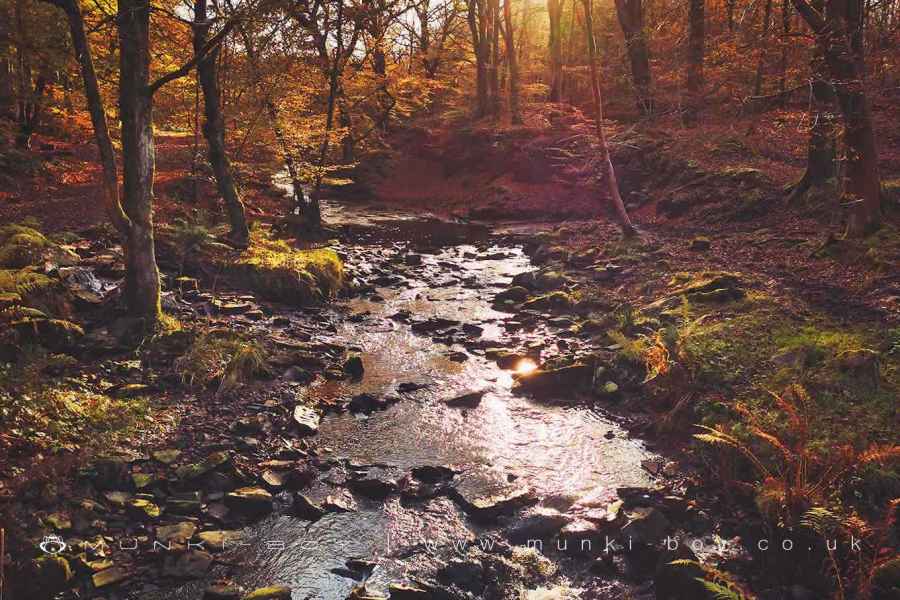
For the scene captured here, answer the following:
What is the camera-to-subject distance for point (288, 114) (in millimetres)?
18828

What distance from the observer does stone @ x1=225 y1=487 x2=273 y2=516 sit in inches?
245

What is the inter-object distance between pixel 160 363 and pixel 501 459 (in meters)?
5.62

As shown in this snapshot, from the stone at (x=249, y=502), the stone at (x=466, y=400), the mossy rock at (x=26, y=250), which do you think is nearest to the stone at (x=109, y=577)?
the stone at (x=249, y=502)

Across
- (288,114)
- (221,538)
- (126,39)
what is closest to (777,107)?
(288,114)

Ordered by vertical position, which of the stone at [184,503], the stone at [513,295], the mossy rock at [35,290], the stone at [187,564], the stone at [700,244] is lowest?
the stone at [187,564]

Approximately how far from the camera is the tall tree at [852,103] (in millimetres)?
10163

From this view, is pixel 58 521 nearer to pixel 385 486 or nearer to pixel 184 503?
pixel 184 503

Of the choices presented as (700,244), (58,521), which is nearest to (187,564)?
(58,521)

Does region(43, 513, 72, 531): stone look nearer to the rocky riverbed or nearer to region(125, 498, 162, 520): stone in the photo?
the rocky riverbed

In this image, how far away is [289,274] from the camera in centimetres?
1388

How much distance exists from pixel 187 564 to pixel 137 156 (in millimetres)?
6783

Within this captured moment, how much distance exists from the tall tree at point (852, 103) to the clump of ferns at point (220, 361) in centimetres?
1145

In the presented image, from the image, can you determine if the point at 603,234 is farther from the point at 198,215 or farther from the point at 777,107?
the point at 198,215

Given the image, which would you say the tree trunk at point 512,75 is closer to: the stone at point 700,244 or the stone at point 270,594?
the stone at point 700,244
